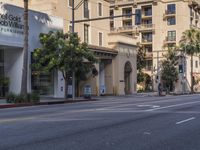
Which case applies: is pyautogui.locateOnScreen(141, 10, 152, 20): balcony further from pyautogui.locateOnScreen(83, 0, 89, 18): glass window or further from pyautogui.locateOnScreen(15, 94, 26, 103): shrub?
pyautogui.locateOnScreen(15, 94, 26, 103): shrub

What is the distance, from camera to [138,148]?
1016cm

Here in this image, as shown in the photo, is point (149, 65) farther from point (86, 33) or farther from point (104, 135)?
Answer: point (104, 135)

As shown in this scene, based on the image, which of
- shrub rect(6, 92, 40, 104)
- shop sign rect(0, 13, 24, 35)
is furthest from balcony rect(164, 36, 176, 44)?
shrub rect(6, 92, 40, 104)

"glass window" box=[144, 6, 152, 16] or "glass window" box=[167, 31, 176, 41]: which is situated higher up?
"glass window" box=[144, 6, 152, 16]

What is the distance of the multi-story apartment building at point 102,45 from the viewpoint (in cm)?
4700

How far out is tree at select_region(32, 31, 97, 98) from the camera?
122 feet

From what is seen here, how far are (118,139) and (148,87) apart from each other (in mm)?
77279

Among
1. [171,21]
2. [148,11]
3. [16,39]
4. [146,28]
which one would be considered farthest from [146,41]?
[16,39]

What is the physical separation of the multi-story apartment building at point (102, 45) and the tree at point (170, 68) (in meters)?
19.5

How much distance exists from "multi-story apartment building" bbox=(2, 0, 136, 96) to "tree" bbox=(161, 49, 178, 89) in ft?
64.0

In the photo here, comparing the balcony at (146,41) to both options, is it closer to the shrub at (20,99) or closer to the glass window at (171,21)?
the glass window at (171,21)

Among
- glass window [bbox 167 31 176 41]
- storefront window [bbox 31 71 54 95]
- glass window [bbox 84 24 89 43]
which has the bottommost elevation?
storefront window [bbox 31 71 54 95]

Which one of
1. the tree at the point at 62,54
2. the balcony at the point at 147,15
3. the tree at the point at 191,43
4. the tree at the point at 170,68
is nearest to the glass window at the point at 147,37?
the balcony at the point at 147,15

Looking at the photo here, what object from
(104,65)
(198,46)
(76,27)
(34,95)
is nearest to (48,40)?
(34,95)
